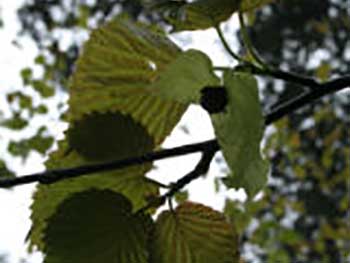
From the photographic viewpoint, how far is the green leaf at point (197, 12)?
0.32m

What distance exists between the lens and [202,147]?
1.03 ft

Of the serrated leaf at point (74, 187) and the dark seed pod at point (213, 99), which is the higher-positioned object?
the serrated leaf at point (74, 187)

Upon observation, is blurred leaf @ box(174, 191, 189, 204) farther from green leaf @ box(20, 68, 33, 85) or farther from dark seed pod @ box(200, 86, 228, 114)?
green leaf @ box(20, 68, 33, 85)

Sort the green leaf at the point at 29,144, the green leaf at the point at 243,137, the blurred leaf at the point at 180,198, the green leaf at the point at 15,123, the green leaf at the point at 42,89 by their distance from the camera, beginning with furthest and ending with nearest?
the green leaf at the point at 42,89 < the green leaf at the point at 15,123 < the green leaf at the point at 29,144 < the blurred leaf at the point at 180,198 < the green leaf at the point at 243,137

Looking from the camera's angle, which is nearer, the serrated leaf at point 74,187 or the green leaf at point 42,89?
the serrated leaf at point 74,187

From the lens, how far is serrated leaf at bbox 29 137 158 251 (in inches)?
13.5

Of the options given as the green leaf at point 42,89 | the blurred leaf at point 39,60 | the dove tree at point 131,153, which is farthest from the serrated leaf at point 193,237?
the blurred leaf at point 39,60

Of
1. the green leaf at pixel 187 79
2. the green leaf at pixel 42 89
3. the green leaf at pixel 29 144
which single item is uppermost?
the green leaf at pixel 42 89

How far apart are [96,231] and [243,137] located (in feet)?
0.28

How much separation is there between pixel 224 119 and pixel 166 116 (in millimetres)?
74

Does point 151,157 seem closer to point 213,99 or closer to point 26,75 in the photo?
point 213,99

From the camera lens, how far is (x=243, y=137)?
10.9 inches

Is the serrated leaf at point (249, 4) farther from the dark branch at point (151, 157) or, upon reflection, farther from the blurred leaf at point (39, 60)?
the blurred leaf at point (39, 60)

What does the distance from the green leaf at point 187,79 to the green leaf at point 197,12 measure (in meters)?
0.03
